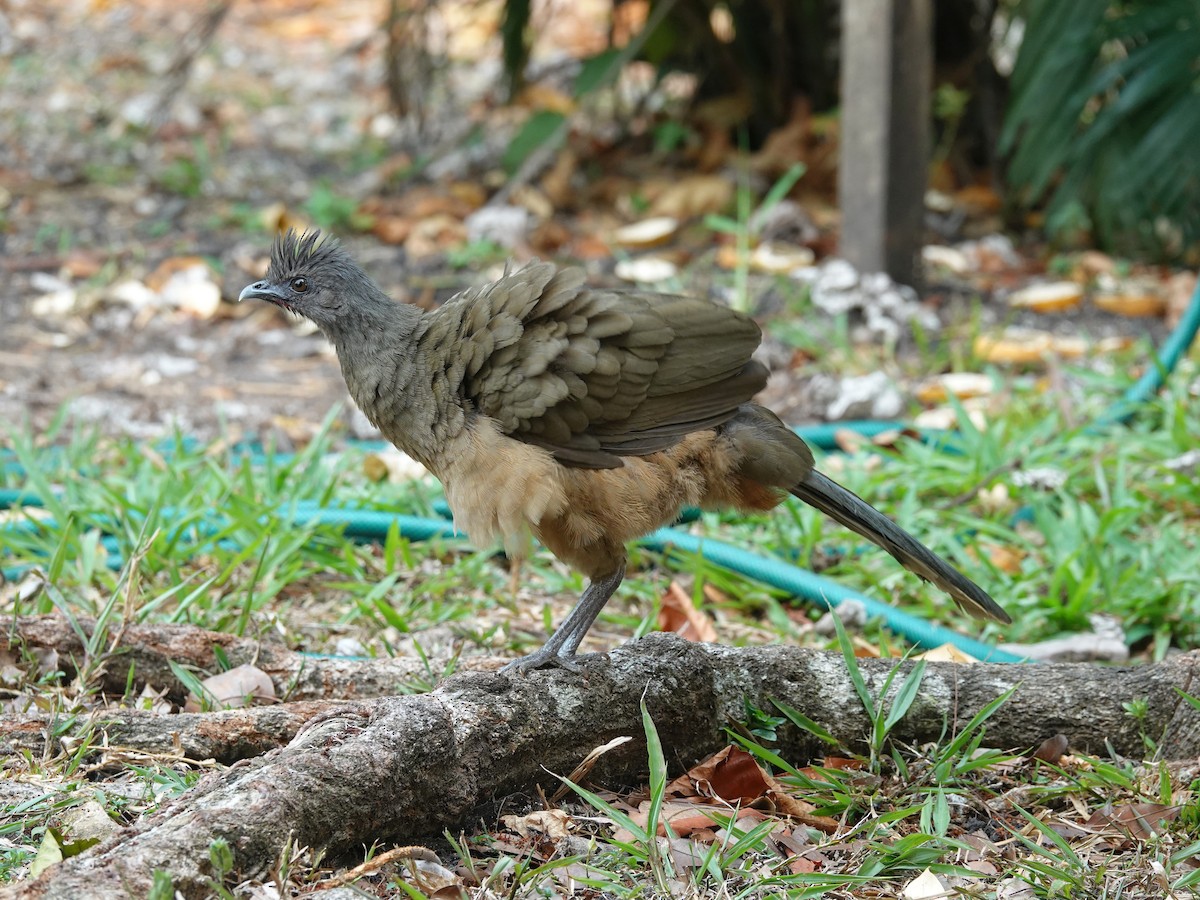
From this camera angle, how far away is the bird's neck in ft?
10.5

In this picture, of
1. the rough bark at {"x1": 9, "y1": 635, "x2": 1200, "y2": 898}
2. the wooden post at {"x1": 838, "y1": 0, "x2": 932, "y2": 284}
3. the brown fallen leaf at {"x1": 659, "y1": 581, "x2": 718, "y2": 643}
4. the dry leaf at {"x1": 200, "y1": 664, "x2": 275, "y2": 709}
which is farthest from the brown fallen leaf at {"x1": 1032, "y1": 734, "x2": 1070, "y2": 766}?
the wooden post at {"x1": 838, "y1": 0, "x2": 932, "y2": 284}

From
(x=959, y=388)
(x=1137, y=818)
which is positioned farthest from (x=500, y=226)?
(x=1137, y=818)

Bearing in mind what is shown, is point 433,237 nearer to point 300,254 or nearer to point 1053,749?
point 300,254

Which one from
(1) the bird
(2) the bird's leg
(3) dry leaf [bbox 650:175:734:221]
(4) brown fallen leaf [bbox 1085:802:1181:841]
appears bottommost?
(4) brown fallen leaf [bbox 1085:802:1181:841]

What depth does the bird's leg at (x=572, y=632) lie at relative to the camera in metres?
2.95

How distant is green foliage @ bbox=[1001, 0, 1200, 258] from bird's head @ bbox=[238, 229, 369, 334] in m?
4.06

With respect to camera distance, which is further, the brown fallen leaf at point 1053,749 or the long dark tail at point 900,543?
the long dark tail at point 900,543

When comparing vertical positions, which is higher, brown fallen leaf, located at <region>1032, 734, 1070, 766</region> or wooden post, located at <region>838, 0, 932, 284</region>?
wooden post, located at <region>838, 0, 932, 284</region>

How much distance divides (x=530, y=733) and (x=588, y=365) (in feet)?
2.92

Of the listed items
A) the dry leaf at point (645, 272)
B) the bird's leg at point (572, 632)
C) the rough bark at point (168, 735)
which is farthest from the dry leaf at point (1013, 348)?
the rough bark at point (168, 735)

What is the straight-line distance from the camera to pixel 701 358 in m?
3.21

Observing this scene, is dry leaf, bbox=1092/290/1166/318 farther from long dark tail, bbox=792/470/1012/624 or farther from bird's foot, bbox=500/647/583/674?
bird's foot, bbox=500/647/583/674

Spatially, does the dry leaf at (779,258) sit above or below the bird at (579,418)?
below

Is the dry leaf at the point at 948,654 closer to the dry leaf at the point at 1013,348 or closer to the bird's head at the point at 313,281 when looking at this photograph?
the bird's head at the point at 313,281
